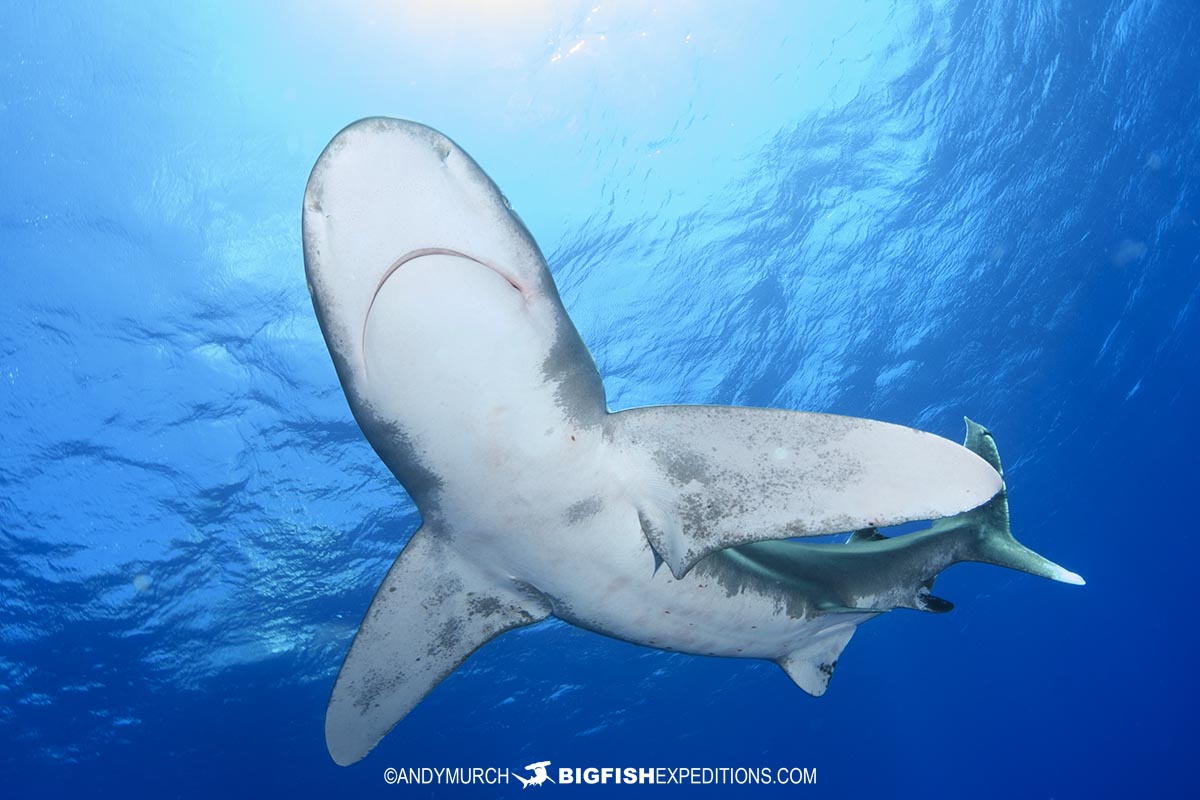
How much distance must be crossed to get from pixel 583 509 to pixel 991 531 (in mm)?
3983

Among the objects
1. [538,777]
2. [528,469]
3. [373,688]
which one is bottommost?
[538,777]

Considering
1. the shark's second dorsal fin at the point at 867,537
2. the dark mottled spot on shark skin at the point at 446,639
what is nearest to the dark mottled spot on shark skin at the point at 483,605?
the dark mottled spot on shark skin at the point at 446,639

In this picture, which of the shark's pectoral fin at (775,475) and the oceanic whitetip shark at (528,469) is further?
the shark's pectoral fin at (775,475)

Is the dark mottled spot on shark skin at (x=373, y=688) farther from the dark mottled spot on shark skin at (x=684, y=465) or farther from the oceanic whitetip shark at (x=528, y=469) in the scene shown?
the dark mottled spot on shark skin at (x=684, y=465)

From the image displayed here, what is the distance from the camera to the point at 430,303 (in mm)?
2555

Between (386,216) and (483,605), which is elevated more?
(386,216)

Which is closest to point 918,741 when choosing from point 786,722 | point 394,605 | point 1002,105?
point 786,722

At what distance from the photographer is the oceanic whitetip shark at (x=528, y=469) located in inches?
93.9

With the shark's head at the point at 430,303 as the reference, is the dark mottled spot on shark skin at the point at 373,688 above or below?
below

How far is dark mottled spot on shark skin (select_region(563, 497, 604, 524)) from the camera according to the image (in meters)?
3.61

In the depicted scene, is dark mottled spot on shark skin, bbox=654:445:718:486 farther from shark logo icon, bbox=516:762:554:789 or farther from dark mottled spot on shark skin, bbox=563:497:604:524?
shark logo icon, bbox=516:762:554:789

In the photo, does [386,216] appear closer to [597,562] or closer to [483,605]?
[597,562]

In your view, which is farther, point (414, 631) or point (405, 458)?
point (414, 631)

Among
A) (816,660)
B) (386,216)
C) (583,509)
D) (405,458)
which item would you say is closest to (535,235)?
(816,660)
